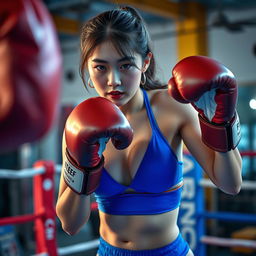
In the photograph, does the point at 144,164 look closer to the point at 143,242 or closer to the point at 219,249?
the point at 143,242

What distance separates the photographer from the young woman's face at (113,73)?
118 cm

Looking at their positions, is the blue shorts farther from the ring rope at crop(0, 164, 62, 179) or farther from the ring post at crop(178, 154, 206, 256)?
the ring post at crop(178, 154, 206, 256)

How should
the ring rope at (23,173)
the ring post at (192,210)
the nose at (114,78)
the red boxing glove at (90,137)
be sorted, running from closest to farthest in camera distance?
the red boxing glove at (90,137)
the nose at (114,78)
the ring rope at (23,173)
the ring post at (192,210)

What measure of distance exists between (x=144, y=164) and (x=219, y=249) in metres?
4.65

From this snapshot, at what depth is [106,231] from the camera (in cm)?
134

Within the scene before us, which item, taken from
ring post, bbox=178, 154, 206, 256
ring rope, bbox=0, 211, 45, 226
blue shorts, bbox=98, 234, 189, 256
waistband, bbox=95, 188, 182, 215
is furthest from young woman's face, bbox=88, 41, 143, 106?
ring post, bbox=178, 154, 206, 256

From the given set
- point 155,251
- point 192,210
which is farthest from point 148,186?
point 192,210

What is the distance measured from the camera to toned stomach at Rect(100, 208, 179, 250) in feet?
4.21

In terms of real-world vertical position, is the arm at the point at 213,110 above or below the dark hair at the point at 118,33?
below

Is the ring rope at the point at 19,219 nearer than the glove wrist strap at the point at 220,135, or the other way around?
the glove wrist strap at the point at 220,135

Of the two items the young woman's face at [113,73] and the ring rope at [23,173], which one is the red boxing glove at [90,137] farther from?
the ring rope at [23,173]

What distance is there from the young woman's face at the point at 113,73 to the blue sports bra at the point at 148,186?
0.17 m

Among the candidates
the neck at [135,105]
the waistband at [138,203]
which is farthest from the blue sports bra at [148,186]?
the neck at [135,105]

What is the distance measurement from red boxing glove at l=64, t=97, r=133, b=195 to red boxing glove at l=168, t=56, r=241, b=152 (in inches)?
6.4
